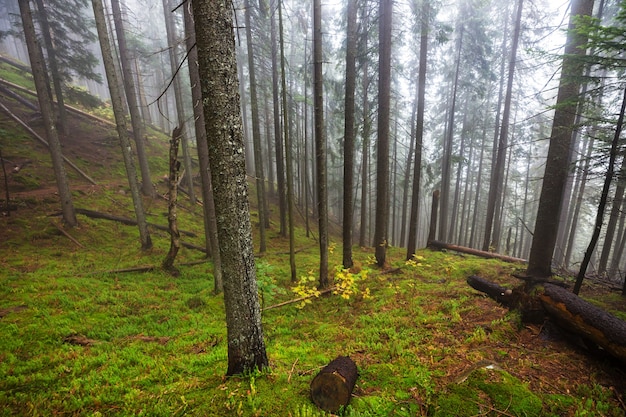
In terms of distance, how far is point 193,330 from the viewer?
6.57 meters

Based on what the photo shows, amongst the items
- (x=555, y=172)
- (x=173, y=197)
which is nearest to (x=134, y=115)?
(x=173, y=197)

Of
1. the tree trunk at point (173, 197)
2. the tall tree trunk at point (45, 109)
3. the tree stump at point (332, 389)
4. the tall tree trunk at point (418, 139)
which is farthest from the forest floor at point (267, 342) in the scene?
the tall tree trunk at point (418, 139)

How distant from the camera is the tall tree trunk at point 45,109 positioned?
10.3 meters

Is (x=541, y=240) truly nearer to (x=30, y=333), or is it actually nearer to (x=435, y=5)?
(x=435, y=5)

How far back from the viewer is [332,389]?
340 cm

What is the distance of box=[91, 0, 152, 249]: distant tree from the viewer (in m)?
9.45

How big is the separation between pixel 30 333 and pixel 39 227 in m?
8.79

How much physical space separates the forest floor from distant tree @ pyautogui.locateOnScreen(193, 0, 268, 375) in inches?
23.8

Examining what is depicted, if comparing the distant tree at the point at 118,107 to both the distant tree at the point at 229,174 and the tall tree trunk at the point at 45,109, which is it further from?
the distant tree at the point at 229,174

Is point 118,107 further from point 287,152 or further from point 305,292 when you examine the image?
point 305,292

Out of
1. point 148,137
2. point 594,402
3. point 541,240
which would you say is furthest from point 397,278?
point 148,137

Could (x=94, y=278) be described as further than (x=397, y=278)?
No

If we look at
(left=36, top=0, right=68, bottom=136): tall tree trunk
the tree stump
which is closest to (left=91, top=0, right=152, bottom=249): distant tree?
the tree stump

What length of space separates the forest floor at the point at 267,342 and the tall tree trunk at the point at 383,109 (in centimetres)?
189
